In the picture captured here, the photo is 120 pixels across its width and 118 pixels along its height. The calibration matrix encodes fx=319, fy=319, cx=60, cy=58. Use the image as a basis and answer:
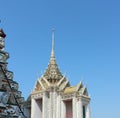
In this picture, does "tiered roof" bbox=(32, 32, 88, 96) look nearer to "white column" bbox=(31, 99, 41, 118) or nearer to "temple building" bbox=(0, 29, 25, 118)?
"white column" bbox=(31, 99, 41, 118)

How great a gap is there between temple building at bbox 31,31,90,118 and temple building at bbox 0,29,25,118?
508 inches

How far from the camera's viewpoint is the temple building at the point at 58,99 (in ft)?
127

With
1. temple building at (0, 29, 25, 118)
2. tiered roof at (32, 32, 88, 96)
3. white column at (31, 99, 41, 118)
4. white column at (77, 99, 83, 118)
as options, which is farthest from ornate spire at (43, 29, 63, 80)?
temple building at (0, 29, 25, 118)

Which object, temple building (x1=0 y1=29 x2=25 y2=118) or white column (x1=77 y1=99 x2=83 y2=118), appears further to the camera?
white column (x1=77 y1=99 x2=83 y2=118)

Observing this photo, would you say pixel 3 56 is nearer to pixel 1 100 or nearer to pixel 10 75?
pixel 10 75

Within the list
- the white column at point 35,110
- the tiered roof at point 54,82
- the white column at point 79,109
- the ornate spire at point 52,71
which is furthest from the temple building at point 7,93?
the ornate spire at point 52,71

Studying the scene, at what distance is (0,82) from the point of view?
78.2 feet

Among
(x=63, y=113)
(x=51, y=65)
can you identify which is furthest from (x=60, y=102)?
(x=51, y=65)

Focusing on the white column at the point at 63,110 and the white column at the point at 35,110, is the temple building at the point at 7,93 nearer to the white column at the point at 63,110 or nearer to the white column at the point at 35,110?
the white column at the point at 35,110

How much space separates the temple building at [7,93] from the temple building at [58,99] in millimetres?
12899

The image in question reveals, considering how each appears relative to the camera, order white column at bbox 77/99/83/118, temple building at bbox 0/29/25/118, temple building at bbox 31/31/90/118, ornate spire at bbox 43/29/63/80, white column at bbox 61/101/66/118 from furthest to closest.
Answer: ornate spire at bbox 43/29/63/80, white column at bbox 61/101/66/118, temple building at bbox 31/31/90/118, white column at bbox 77/99/83/118, temple building at bbox 0/29/25/118

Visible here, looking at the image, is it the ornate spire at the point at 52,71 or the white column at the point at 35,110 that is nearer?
the white column at the point at 35,110

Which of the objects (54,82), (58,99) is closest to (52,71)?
(54,82)

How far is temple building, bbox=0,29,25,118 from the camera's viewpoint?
23453 millimetres
